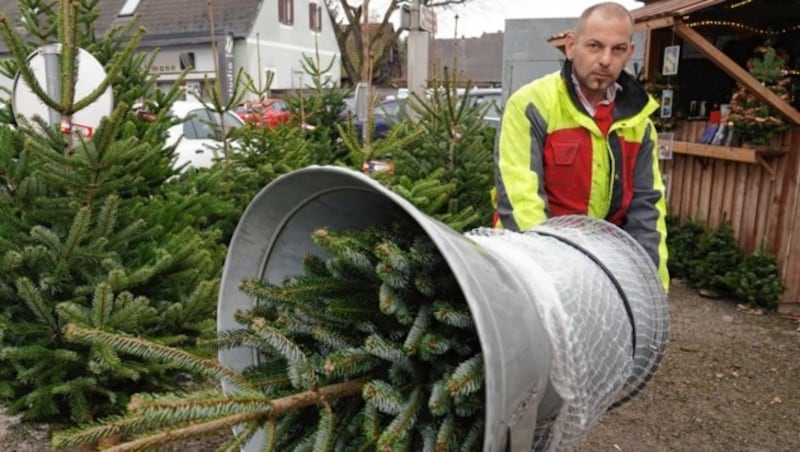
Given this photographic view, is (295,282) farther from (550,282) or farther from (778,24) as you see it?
(778,24)

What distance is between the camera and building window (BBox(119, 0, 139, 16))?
26508 millimetres

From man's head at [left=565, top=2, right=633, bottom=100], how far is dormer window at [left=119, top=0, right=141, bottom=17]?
27.7 meters

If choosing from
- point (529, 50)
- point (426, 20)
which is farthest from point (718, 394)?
point (529, 50)

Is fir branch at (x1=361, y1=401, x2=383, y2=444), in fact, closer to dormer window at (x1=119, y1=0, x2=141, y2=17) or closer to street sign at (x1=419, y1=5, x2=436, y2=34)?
street sign at (x1=419, y1=5, x2=436, y2=34)

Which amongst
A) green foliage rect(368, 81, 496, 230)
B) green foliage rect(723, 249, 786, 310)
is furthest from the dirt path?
green foliage rect(368, 81, 496, 230)

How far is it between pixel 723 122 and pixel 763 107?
66 centimetres

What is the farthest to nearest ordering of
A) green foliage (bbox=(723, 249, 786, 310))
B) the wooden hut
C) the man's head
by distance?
green foliage (bbox=(723, 249, 786, 310)) → the wooden hut → the man's head

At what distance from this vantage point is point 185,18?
2611 centimetres

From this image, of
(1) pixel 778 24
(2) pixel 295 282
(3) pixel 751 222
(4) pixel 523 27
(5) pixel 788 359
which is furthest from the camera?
(4) pixel 523 27

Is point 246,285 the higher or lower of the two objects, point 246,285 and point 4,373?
the higher

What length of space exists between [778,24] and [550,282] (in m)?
6.93

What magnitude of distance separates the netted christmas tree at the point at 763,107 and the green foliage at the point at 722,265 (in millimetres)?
983

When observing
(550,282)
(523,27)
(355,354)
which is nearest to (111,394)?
(355,354)

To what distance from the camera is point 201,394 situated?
100cm
